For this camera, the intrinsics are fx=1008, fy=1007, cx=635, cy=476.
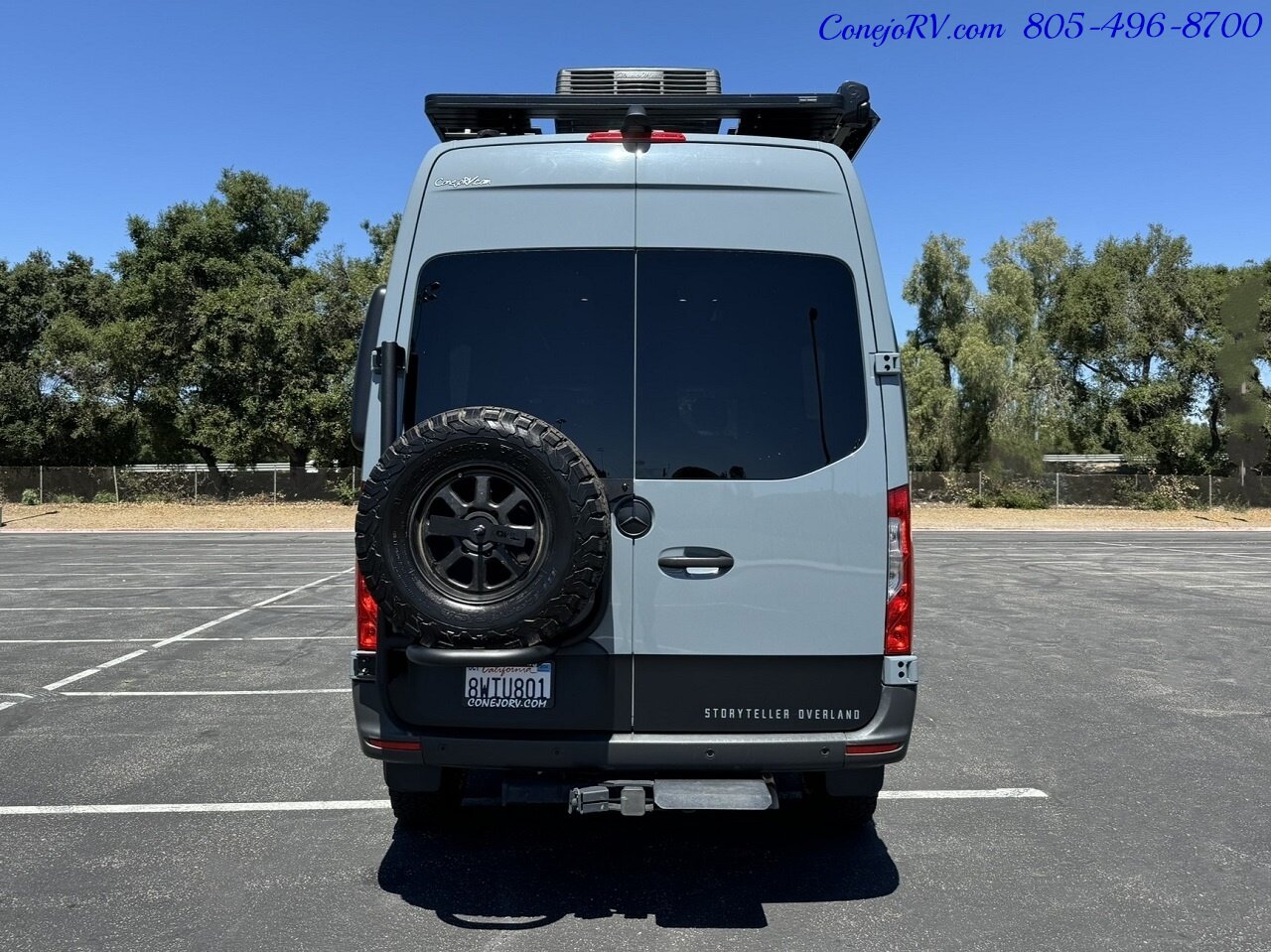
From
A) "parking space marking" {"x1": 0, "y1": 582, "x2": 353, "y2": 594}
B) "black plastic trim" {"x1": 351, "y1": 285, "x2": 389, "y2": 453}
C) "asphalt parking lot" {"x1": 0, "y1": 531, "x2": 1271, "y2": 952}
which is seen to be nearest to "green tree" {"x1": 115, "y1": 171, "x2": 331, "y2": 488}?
"parking space marking" {"x1": 0, "y1": 582, "x2": 353, "y2": 594}

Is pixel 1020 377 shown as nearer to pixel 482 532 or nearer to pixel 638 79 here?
pixel 638 79

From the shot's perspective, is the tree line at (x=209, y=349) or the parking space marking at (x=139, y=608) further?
the tree line at (x=209, y=349)

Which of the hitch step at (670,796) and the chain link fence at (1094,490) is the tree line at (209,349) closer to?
the chain link fence at (1094,490)

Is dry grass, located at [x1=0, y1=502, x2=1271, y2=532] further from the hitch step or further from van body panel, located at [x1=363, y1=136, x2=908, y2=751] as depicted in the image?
the hitch step

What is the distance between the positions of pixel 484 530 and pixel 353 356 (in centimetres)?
3614

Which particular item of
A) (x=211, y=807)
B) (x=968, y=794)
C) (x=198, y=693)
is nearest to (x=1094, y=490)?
(x=968, y=794)

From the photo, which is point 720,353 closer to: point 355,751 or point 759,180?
point 759,180

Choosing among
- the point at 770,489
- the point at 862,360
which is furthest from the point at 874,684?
the point at 862,360

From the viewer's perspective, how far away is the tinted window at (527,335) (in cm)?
361

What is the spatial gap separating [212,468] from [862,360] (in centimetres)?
3990

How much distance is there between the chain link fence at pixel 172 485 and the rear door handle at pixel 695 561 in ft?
114

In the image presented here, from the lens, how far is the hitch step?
3434 millimetres

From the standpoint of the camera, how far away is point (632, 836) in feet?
15.3

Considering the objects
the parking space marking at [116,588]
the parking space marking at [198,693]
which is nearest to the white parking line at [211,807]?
the parking space marking at [198,693]
